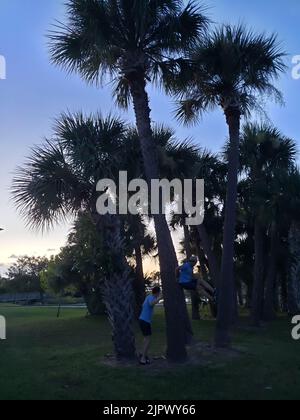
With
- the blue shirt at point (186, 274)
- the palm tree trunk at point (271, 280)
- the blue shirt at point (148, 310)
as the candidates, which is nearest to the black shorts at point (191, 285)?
the blue shirt at point (186, 274)

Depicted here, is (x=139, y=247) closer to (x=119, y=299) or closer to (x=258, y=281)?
(x=258, y=281)

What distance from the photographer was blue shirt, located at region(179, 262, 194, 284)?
11453mm

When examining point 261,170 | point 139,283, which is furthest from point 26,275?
point 261,170

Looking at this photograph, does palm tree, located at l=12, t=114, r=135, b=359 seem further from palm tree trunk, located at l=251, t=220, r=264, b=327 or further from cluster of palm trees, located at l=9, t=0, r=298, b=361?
palm tree trunk, located at l=251, t=220, r=264, b=327

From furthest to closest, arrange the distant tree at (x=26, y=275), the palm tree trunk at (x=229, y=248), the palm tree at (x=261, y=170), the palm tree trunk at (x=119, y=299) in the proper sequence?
the distant tree at (x=26, y=275)
the palm tree at (x=261, y=170)
the palm tree trunk at (x=229, y=248)
the palm tree trunk at (x=119, y=299)

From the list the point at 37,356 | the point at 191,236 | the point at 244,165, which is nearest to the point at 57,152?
the point at 37,356

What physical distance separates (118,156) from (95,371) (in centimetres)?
512

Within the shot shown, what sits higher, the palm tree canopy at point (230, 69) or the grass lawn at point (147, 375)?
the palm tree canopy at point (230, 69)

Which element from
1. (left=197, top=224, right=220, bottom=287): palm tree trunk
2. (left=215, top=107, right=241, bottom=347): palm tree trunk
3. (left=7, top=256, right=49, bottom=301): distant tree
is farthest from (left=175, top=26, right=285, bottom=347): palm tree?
(left=7, top=256, right=49, bottom=301): distant tree

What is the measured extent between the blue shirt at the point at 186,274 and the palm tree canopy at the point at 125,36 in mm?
4662

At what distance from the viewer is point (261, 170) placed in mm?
22500

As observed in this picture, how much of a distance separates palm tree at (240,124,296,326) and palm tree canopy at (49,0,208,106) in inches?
381

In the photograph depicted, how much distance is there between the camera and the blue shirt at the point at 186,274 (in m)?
11.5

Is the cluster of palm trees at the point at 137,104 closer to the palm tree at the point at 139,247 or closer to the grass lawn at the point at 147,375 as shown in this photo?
the grass lawn at the point at 147,375
